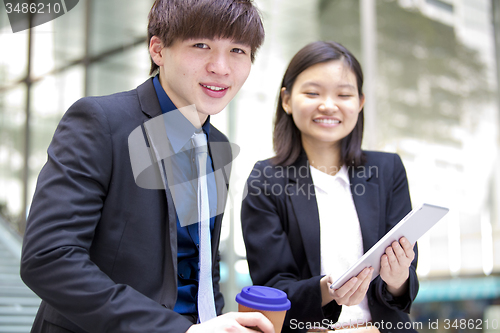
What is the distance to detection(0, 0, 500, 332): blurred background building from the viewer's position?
13.2 feet

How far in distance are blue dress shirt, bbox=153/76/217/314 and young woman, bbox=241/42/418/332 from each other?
13.3 inches

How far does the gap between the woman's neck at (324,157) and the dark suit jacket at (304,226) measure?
Answer: 4 centimetres

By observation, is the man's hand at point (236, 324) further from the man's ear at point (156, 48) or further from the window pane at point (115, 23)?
the window pane at point (115, 23)

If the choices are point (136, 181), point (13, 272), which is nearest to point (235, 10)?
point (136, 181)

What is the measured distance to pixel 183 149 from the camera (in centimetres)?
126

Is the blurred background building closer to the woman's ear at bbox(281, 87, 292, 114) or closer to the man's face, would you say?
the woman's ear at bbox(281, 87, 292, 114)

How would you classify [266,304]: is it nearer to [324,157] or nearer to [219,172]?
[219,172]

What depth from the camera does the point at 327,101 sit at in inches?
61.5

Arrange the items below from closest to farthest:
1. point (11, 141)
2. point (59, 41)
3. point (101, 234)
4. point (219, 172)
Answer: point (101, 234), point (219, 172), point (59, 41), point (11, 141)

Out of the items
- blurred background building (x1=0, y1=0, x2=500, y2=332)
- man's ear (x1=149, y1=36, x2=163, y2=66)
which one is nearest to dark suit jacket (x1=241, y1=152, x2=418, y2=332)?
man's ear (x1=149, y1=36, x2=163, y2=66)

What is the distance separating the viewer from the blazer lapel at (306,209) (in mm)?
1495

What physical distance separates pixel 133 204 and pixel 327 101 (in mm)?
824
